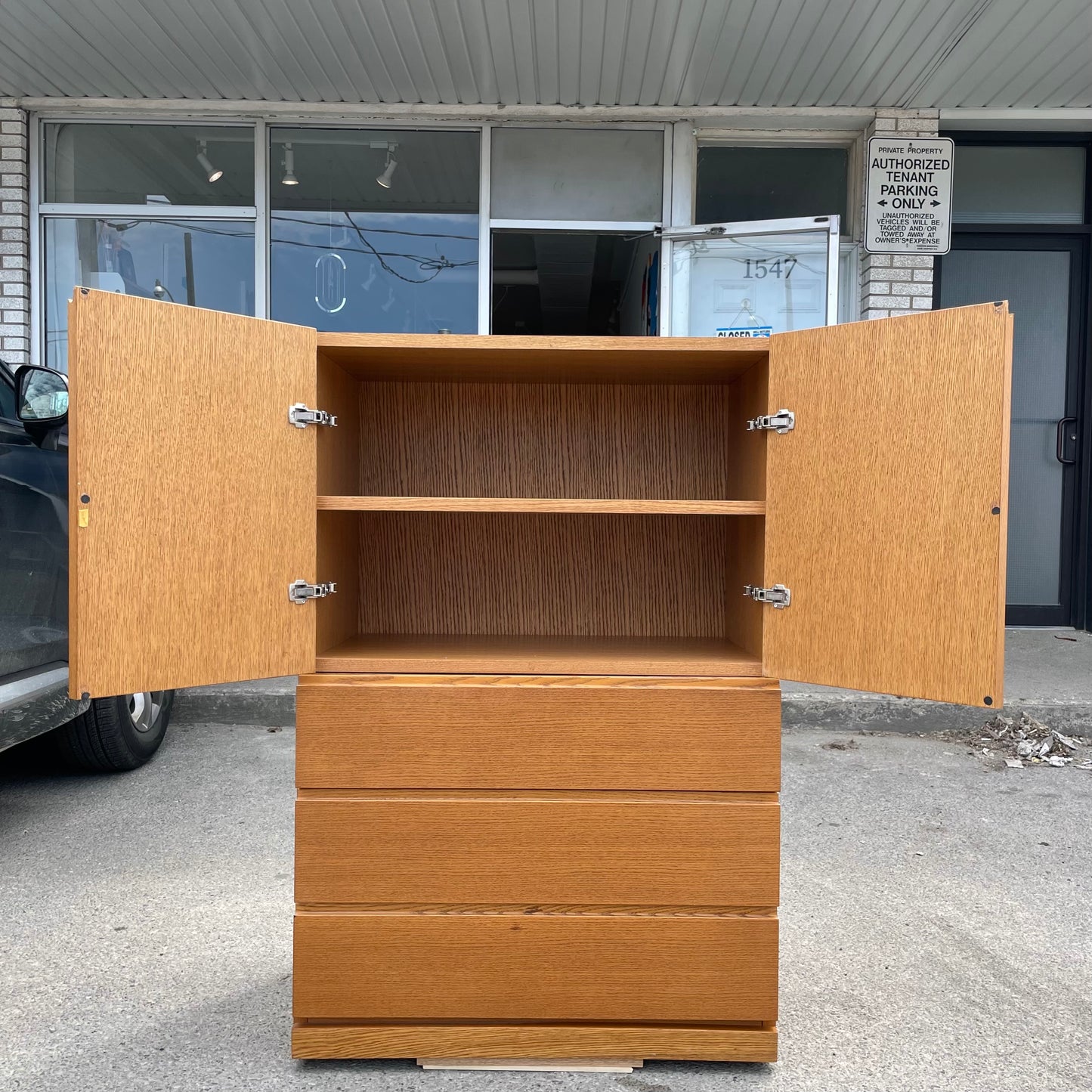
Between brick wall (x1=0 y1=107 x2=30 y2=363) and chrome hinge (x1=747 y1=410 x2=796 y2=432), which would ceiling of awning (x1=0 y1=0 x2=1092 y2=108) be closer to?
brick wall (x1=0 y1=107 x2=30 y2=363)

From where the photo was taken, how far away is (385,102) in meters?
5.58

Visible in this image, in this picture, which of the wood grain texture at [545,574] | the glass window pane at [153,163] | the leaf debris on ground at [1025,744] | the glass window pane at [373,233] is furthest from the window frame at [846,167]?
the wood grain texture at [545,574]

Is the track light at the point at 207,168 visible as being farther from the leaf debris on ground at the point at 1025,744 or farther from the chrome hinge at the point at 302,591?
the leaf debris on ground at the point at 1025,744

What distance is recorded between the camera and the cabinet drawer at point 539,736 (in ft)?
5.88

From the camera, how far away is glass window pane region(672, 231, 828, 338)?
5590mm

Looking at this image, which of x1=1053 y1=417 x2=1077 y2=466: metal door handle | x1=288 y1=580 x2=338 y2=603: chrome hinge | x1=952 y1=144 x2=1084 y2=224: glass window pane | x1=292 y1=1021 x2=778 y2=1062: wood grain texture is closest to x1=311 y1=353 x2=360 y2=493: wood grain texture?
x1=288 y1=580 x2=338 y2=603: chrome hinge

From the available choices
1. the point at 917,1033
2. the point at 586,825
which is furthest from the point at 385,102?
the point at 917,1033

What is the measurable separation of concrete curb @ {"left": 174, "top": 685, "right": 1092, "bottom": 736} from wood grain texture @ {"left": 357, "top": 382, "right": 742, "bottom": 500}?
269cm

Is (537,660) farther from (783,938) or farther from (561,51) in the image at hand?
(561,51)

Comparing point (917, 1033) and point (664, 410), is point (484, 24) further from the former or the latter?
point (917, 1033)

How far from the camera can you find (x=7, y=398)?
3139 mm

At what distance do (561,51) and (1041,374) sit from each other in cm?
394

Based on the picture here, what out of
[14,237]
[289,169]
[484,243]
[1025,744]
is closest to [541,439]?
[1025,744]

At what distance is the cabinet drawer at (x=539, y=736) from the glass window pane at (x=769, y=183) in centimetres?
484
